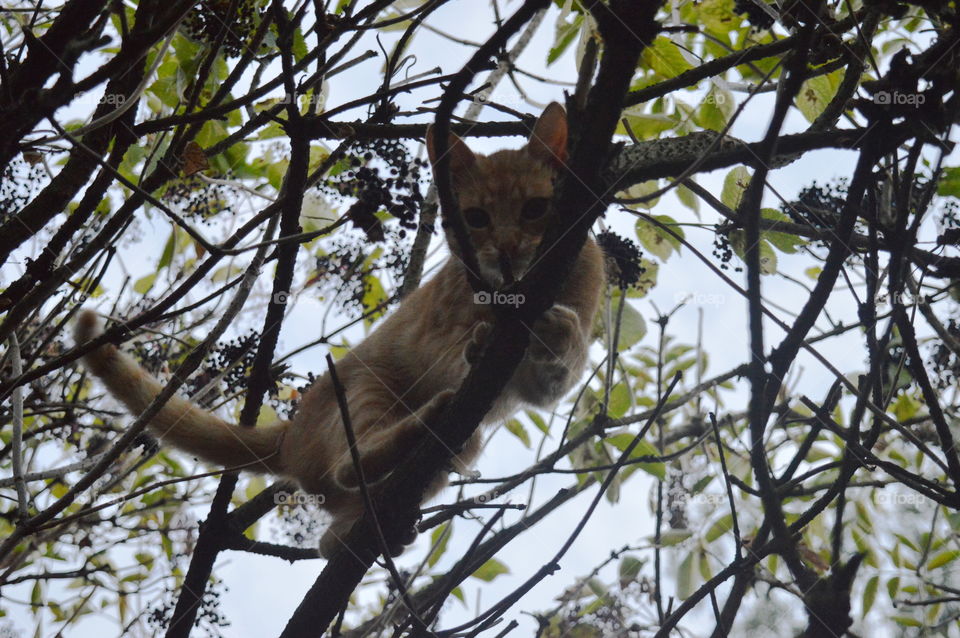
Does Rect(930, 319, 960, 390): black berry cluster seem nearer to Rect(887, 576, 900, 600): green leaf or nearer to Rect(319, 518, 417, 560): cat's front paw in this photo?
Rect(887, 576, 900, 600): green leaf

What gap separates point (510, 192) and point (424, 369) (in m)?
0.89

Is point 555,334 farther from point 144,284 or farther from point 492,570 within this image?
point 144,284

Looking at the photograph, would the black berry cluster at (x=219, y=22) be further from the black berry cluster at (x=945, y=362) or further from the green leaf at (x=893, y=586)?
the green leaf at (x=893, y=586)

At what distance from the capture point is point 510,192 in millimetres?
3553

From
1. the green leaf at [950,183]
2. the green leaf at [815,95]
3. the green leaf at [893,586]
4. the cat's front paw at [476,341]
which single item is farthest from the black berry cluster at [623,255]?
the green leaf at [893,586]

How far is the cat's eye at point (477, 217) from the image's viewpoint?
3.53m

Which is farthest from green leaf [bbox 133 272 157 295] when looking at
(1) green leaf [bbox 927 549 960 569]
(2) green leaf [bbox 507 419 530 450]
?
(1) green leaf [bbox 927 549 960 569]

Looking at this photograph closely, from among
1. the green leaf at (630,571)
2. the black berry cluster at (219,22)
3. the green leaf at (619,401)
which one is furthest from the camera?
the green leaf at (619,401)

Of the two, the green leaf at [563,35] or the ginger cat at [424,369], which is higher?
the green leaf at [563,35]

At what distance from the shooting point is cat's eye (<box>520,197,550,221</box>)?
346cm

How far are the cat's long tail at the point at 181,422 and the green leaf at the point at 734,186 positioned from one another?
2085 mm

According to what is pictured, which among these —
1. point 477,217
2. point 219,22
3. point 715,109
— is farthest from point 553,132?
point 219,22

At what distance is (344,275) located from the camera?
3.38 metres

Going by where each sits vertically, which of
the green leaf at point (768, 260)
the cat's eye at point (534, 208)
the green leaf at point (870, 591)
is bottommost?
the green leaf at point (870, 591)
